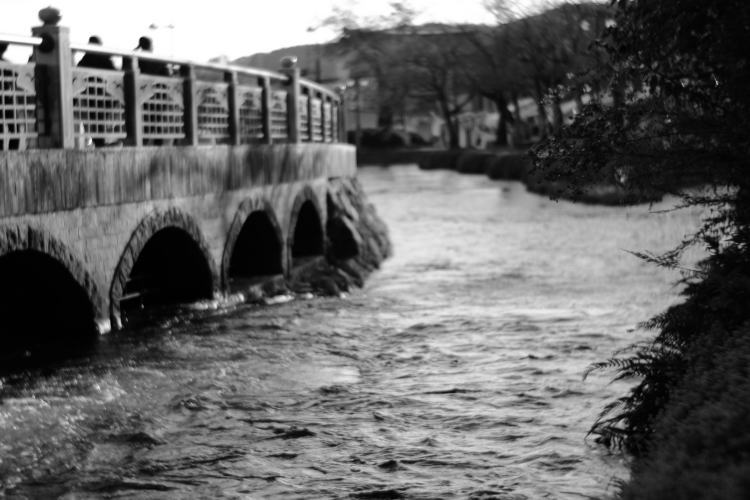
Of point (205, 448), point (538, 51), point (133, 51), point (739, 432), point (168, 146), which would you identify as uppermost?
point (538, 51)

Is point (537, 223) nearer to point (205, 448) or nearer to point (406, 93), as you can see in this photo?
point (205, 448)

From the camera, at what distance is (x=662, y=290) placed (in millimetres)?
18906

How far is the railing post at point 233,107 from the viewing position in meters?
17.1

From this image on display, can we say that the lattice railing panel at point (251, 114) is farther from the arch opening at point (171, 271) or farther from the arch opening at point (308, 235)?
the arch opening at point (308, 235)

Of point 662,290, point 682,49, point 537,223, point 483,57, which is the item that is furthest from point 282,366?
point 483,57

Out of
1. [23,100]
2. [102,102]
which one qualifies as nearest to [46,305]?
[23,100]

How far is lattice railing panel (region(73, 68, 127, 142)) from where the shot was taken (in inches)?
Answer: 480

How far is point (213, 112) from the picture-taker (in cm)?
1714

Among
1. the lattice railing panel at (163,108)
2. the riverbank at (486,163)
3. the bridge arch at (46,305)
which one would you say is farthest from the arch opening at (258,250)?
the riverbank at (486,163)

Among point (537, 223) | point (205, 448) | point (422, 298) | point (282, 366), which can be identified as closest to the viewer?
point (205, 448)

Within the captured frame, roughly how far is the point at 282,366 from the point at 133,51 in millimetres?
3608

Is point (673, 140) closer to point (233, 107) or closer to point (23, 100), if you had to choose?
point (23, 100)

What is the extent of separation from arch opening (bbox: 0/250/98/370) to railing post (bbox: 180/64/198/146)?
362 centimetres

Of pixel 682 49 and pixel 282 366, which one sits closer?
pixel 682 49
